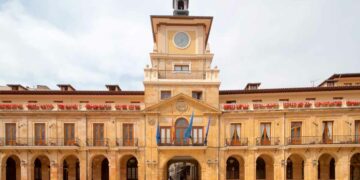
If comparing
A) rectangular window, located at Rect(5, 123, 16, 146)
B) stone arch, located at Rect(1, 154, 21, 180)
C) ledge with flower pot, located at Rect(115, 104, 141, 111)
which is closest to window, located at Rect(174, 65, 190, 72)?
ledge with flower pot, located at Rect(115, 104, 141, 111)

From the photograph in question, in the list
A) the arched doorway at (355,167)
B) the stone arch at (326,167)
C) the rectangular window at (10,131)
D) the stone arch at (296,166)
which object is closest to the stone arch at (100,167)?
the rectangular window at (10,131)

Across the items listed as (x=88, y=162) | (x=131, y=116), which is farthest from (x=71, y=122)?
(x=131, y=116)

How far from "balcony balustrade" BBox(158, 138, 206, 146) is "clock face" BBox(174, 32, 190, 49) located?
12.7 m

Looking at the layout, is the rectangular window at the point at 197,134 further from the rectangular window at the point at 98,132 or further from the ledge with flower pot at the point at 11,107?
the ledge with flower pot at the point at 11,107

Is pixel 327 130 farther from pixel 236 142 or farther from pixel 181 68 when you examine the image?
pixel 181 68

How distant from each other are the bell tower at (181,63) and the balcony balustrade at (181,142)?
4960mm

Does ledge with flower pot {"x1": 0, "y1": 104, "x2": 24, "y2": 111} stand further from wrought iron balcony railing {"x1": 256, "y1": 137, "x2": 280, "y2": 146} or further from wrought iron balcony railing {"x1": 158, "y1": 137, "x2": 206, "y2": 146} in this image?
wrought iron balcony railing {"x1": 256, "y1": 137, "x2": 280, "y2": 146}

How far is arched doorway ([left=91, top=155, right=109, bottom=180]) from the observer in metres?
34.3

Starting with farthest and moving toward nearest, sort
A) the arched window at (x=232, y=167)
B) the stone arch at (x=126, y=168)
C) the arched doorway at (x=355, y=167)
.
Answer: the arched window at (x=232, y=167) → the stone arch at (x=126, y=168) → the arched doorway at (x=355, y=167)

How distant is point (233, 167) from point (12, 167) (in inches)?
1191

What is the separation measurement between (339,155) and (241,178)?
12328 millimetres

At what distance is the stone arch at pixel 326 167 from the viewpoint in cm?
3334

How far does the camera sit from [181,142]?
104ft

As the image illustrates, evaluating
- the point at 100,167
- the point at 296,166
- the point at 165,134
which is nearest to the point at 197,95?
the point at 165,134
